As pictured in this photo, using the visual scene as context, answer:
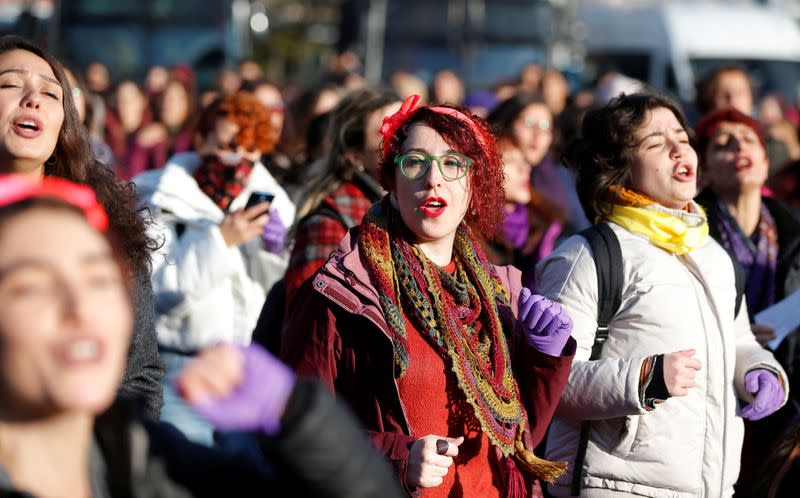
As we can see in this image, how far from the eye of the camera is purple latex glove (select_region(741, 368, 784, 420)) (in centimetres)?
405

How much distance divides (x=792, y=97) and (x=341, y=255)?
1531 centimetres

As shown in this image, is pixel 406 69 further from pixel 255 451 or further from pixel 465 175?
pixel 255 451

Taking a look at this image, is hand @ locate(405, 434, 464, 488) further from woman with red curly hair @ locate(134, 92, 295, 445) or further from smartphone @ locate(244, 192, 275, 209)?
smartphone @ locate(244, 192, 275, 209)

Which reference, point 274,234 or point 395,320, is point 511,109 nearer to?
point 274,234

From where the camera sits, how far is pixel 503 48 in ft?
48.6

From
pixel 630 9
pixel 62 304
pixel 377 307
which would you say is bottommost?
pixel 377 307

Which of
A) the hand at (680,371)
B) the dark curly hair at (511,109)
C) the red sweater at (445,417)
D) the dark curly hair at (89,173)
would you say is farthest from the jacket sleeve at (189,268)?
the hand at (680,371)

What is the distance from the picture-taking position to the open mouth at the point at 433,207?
11.3 feet

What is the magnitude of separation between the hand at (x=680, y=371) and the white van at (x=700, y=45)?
46.0 feet

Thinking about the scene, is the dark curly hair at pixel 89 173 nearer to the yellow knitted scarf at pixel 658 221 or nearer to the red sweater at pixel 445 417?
the red sweater at pixel 445 417

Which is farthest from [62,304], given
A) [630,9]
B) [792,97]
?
[630,9]

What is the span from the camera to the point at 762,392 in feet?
13.3

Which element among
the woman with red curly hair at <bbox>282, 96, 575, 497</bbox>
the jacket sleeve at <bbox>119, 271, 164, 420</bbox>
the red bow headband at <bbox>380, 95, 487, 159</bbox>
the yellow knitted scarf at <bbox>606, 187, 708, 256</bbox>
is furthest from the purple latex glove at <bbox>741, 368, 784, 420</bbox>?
the jacket sleeve at <bbox>119, 271, 164, 420</bbox>

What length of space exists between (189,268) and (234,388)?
10.6 ft
